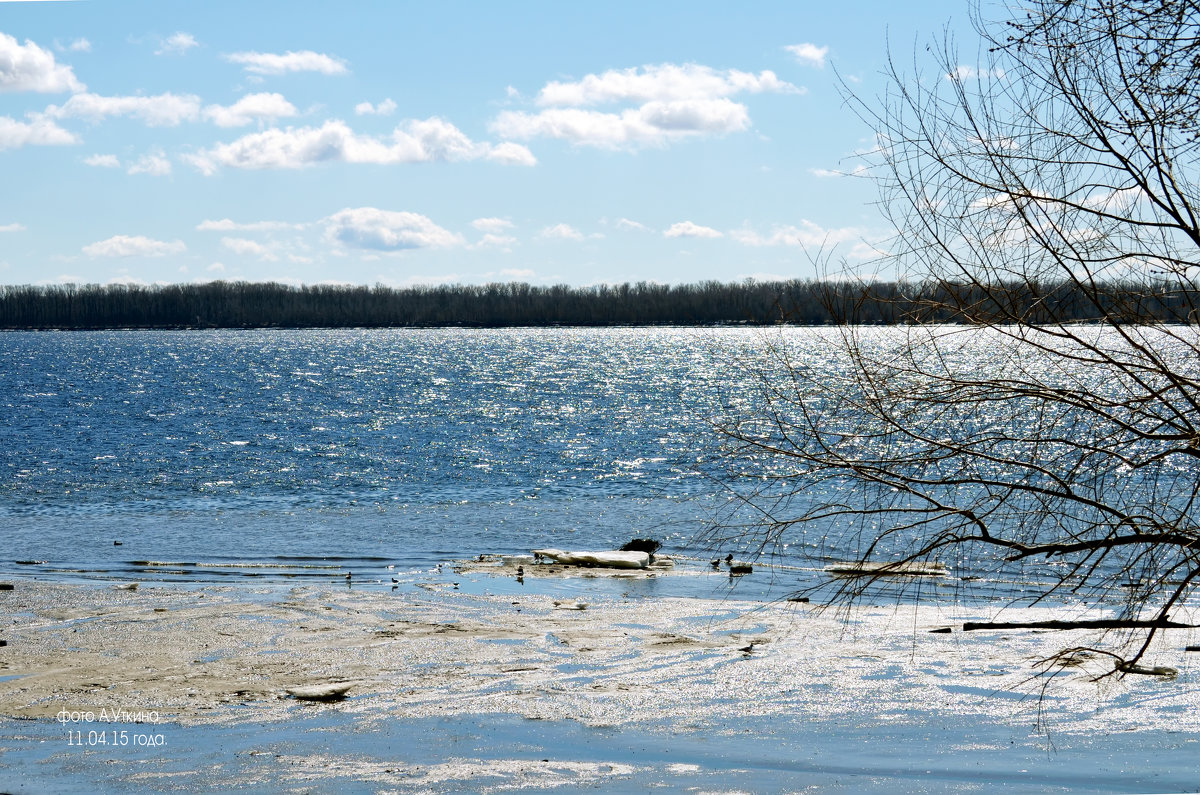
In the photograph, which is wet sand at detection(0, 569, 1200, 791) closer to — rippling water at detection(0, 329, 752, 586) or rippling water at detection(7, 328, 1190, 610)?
rippling water at detection(7, 328, 1190, 610)

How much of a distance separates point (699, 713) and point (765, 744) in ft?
4.09

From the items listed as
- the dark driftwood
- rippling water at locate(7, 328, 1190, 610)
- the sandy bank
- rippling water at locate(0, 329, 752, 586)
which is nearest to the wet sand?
the sandy bank

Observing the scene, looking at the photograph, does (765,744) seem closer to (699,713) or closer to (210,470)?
(699,713)

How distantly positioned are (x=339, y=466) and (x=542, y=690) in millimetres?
31860

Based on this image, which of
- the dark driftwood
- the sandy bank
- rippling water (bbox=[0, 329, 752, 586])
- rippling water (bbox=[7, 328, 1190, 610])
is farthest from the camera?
rippling water (bbox=[0, 329, 752, 586])

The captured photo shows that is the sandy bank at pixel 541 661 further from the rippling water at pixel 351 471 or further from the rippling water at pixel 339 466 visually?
the rippling water at pixel 339 466

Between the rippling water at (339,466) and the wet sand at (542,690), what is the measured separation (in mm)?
2998

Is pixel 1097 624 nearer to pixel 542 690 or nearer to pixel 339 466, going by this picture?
pixel 542 690

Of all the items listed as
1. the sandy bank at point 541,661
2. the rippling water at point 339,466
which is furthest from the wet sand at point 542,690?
the rippling water at point 339,466

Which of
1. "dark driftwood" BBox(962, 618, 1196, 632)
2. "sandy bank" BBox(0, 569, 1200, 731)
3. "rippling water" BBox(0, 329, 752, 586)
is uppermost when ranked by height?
"dark driftwood" BBox(962, 618, 1196, 632)

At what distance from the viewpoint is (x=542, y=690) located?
41.0 feet

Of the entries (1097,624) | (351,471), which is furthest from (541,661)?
(351,471)

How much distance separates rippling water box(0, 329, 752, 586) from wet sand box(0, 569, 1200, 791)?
300cm

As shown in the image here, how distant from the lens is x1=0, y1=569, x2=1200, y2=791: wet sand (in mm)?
9750
